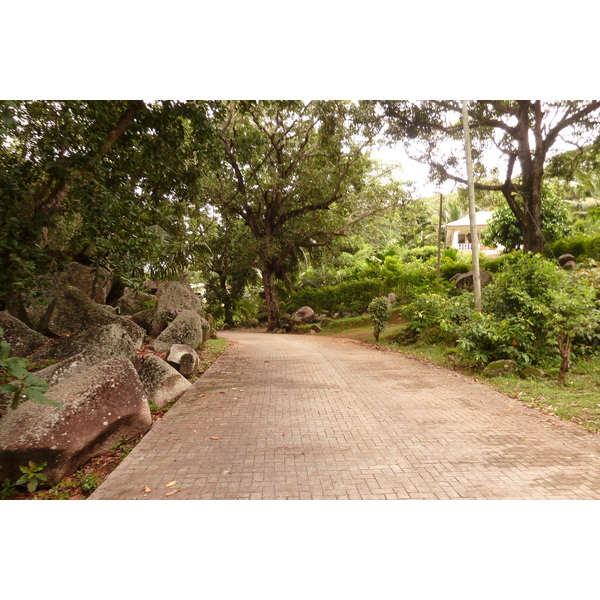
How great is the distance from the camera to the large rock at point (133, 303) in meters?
11.5

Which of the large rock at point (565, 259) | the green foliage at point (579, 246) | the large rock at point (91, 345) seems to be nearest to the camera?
the large rock at point (91, 345)

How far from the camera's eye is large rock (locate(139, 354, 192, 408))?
6.24 metres

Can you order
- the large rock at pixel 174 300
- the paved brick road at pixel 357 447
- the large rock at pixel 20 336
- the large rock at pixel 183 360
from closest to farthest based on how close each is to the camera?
the paved brick road at pixel 357 447 → the large rock at pixel 20 336 → the large rock at pixel 183 360 → the large rock at pixel 174 300

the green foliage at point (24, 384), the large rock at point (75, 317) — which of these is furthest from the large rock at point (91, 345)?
the green foliage at point (24, 384)

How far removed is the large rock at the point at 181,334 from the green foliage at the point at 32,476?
4.76 m

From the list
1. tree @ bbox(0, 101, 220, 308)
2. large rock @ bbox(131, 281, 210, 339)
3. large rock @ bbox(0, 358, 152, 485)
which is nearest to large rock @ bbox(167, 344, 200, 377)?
tree @ bbox(0, 101, 220, 308)

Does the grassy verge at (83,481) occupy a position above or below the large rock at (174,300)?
below

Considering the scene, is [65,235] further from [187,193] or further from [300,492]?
[300,492]

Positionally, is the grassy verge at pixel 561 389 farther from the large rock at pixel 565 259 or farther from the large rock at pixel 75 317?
the large rock at pixel 565 259

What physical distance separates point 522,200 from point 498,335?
827 centimetres

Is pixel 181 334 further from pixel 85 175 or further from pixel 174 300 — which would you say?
pixel 85 175

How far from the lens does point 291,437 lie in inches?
185

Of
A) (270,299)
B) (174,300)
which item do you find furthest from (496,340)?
(270,299)

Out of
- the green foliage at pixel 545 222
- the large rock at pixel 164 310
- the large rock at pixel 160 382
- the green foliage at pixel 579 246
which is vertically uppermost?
the green foliage at pixel 545 222
